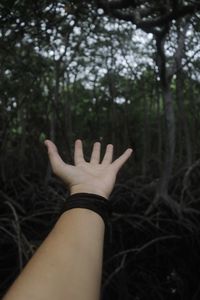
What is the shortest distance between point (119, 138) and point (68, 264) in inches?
128

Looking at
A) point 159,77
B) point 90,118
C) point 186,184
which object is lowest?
point 186,184

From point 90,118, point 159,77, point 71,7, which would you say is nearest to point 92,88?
point 90,118

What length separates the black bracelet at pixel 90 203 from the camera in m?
0.80

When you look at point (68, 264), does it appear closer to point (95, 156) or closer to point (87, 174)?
point (87, 174)

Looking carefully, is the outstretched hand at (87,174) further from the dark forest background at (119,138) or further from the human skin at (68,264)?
the dark forest background at (119,138)

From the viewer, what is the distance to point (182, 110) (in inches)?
146

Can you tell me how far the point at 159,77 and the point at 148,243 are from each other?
0.94m

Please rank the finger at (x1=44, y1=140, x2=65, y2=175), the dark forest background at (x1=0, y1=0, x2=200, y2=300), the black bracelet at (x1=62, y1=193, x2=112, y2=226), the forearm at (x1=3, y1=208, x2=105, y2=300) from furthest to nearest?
1. the dark forest background at (x1=0, y1=0, x2=200, y2=300)
2. the finger at (x1=44, y1=140, x2=65, y2=175)
3. the black bracelet at (x1=62, y1=193, x2=112, y2=226)
4. the forearm at (x1=3, y1=208, x2=105, y2=300)

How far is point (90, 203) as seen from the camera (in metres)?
0.80

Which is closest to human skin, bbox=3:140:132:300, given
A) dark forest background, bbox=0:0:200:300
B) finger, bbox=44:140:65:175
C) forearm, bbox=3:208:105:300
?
forearm, bbox=3:208:105:300

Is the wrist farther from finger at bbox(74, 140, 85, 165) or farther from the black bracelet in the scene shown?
finger at bbox(74, 140, 85, 165)

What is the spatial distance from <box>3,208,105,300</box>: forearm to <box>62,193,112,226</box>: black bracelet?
10mm

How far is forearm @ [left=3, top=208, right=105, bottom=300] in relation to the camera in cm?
69

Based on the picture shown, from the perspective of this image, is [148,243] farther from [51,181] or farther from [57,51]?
[57,51]
